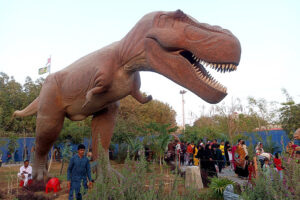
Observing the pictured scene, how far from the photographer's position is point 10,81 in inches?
1064

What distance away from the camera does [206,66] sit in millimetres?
3023

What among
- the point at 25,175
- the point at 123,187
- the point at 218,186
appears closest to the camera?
the point at 123,187

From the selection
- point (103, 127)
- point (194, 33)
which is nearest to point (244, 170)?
point (103, 127)

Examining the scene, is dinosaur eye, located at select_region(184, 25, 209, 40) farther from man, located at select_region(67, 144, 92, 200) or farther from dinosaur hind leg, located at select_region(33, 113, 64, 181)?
dinosaur hind leg, located at select_region(33, 113, 64, 181)

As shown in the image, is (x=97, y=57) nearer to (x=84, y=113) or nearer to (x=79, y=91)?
(x=79, y=91)

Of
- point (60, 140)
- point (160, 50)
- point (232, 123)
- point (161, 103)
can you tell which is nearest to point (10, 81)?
point (60, 140)

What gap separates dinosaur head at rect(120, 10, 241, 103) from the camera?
2887mm

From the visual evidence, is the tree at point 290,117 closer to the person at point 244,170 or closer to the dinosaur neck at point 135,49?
the person at point 244,170

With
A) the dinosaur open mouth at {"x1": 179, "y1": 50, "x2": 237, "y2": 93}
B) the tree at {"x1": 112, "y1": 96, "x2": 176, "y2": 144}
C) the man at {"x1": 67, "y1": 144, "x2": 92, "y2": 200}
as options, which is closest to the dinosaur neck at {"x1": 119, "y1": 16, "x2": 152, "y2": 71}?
the dinosaur open mouth at {"x1": 179, "y1": 50, "x2": 237, "y2": 93}

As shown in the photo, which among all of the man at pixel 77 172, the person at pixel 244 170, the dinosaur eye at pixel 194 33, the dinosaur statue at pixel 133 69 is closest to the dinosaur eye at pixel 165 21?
the dinosaur statue at pixel 133 69

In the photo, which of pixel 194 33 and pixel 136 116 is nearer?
pixel 194 33

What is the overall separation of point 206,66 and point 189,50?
1.01 ft

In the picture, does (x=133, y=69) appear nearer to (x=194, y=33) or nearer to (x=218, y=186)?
(x=194, y=33)

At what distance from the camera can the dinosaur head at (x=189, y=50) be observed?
2.89m
